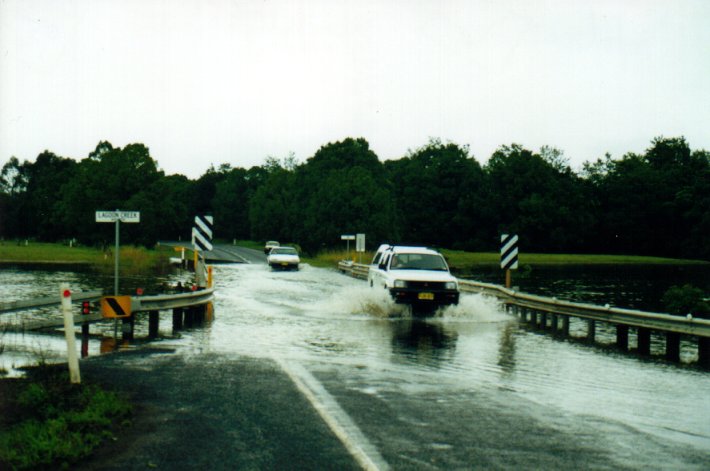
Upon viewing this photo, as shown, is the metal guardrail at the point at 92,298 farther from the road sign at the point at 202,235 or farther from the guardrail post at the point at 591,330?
the guardrail post at the point at 591,330

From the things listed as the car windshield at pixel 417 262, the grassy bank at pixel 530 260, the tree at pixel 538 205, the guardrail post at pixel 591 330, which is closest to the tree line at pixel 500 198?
the tree at pixel 538 205

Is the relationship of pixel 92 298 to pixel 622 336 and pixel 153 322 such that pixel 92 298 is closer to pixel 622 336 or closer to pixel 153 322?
pixel 153 322

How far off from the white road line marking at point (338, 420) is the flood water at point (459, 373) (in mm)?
131

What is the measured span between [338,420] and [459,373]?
4.13 meters

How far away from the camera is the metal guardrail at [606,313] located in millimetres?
14512

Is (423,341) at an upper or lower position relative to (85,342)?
lower

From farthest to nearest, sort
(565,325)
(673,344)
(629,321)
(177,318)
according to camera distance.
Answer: (565,325)
(177,318)
(629,321)
(673,344)

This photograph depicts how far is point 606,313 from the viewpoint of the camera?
17.4m

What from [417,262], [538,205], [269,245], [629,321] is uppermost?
[538,205]

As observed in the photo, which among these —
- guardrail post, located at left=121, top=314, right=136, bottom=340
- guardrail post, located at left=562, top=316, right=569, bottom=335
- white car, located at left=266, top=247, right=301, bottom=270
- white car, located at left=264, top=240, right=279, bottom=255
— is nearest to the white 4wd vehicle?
guardrail post, located at left=562, top=316, right=569, bottom=335

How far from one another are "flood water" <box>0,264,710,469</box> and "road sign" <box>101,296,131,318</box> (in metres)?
0.77

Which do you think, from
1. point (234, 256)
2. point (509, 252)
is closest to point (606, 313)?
point (509, 252)

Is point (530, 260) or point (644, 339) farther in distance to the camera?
point (530, 260)

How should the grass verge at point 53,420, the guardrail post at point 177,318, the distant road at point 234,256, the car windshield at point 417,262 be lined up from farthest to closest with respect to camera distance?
the distant road at point 234,256
the car windshield at point 417,262
the guardrail post at point 177,318
the grass verge at point 53,420
